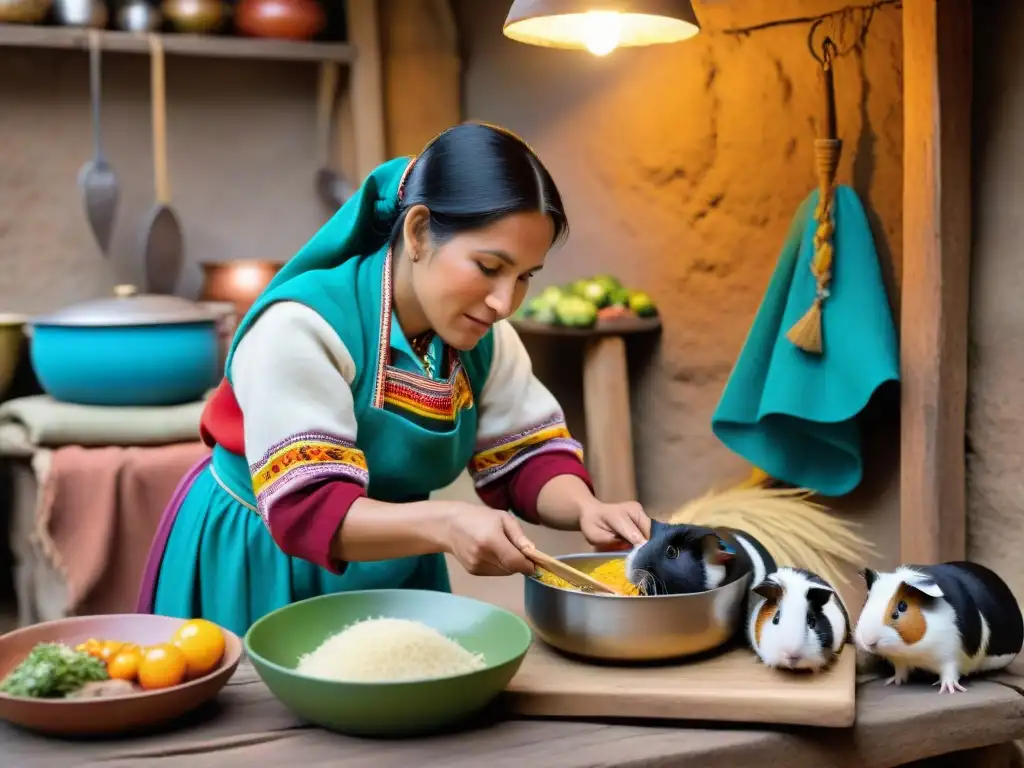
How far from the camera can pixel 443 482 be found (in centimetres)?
185

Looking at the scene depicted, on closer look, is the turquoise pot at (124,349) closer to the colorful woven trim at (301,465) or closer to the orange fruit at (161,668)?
the colorful woven trim at (301,465)

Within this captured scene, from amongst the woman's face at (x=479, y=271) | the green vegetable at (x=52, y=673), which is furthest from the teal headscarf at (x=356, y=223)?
the green vegetable at (x=52, y=673)

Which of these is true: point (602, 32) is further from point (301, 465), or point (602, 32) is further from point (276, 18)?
point (276, 18)

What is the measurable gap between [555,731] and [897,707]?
16.3 inches

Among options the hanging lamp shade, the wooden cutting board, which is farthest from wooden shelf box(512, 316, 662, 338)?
the wooden cutting board

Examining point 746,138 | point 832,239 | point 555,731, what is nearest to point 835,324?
point 832,239

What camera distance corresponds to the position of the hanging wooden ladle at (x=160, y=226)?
159 inches

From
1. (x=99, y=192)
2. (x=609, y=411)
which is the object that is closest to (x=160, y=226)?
(x=99, y=192)

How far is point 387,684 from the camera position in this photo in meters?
1.21

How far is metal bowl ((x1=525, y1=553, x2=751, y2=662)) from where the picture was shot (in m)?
1.38

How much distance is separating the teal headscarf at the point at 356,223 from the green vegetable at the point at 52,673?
51cm

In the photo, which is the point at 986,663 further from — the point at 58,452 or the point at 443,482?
the point at 58,452

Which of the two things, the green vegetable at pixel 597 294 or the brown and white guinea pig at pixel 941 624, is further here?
the green vegetable at pixel 597 294

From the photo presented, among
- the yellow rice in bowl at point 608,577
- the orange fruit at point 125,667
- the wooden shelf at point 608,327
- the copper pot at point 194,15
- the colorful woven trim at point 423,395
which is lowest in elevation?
the orange fruit at point 125,667
